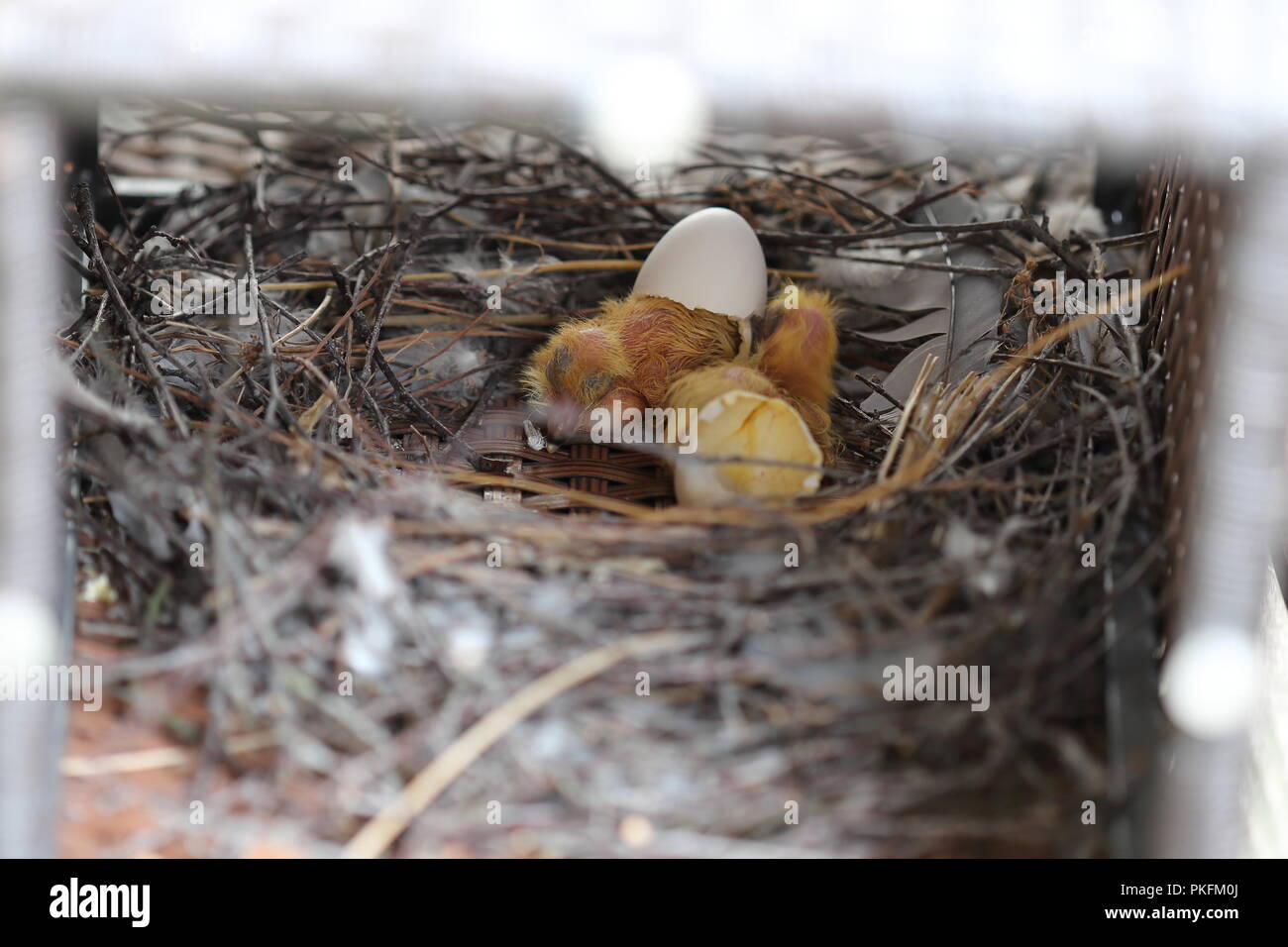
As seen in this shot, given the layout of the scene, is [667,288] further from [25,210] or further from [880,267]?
[25,210]

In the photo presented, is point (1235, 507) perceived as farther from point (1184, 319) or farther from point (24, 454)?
point (24, 454)

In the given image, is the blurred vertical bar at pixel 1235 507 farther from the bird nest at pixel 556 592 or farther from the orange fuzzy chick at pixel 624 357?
the orange fuzzy chick at pixel 624 357

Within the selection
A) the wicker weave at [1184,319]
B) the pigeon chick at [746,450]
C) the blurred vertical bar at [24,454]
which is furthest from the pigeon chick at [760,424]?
the blurred vertical bar at [24,454]

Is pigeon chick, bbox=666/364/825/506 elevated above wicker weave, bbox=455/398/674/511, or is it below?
above

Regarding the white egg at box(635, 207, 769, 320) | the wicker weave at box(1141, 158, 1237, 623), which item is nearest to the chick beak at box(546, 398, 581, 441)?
the white egg at box(635, 207, 769, 320)

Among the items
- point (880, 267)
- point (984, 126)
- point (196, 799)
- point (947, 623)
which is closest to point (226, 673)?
point (196, 799)

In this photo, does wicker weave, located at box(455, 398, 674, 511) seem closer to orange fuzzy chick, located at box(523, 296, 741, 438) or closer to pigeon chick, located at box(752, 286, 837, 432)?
orange fuzzy chick, located at box(523, 296, 741, 438)
